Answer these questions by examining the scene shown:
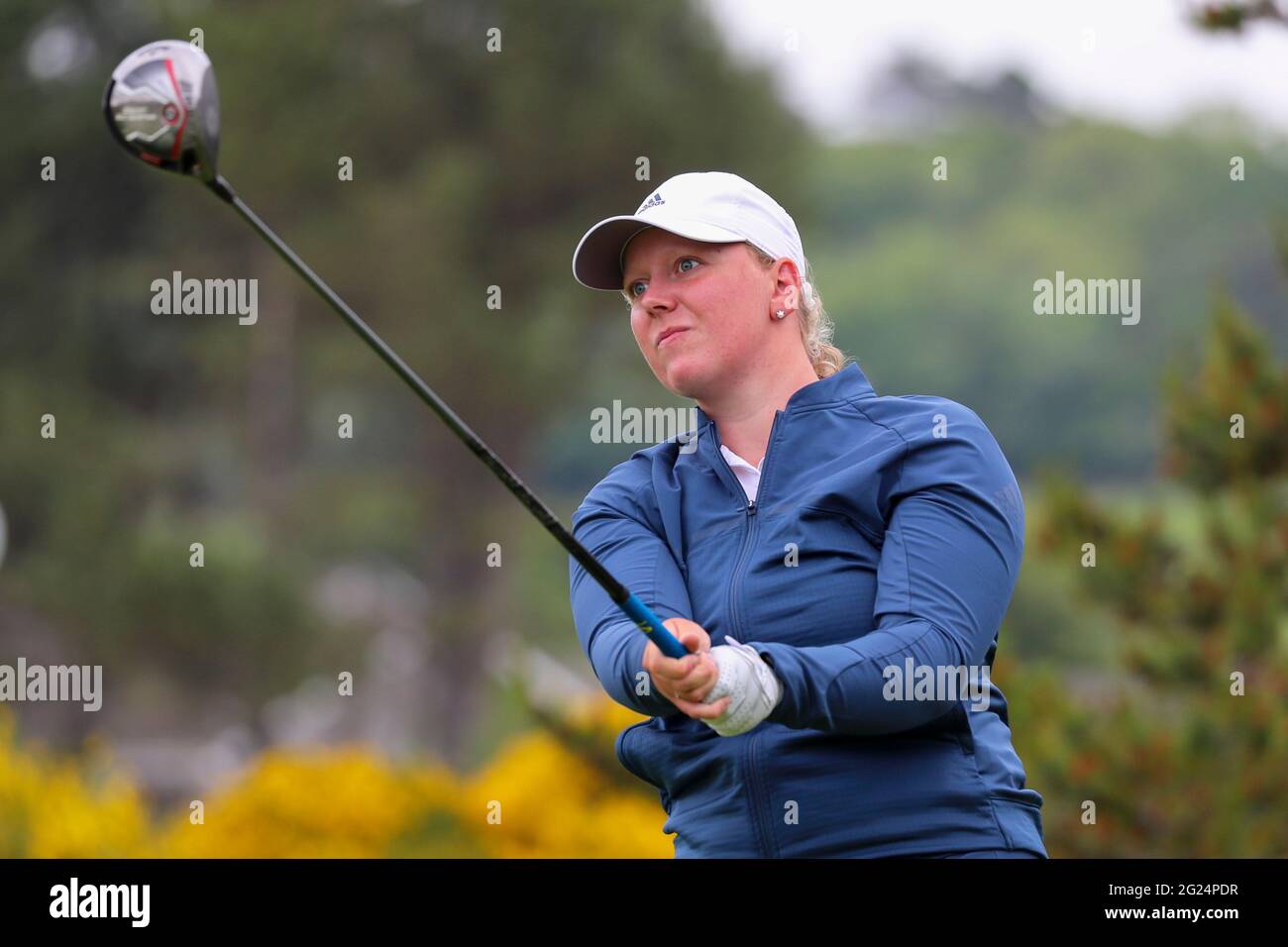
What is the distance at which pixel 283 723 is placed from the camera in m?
20.7

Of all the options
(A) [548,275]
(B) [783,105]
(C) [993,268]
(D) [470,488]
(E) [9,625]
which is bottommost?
(E) [9,625]

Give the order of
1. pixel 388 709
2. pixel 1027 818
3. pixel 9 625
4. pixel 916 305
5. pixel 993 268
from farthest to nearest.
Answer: pixel 993 268
pixel 916 305
pixel 388 709
pixel 9 625
pixel 1027 818

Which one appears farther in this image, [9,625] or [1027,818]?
[9,625]

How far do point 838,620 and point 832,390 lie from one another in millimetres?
433

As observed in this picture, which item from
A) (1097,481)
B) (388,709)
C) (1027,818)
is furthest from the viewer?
(1097,481)

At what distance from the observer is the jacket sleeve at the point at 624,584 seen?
2.68 m

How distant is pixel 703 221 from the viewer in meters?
2.94

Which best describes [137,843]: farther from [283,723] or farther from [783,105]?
[783,105]

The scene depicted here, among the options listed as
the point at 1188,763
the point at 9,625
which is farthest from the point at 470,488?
the point at 1188,763

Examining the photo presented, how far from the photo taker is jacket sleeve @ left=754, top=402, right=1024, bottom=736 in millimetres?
2502

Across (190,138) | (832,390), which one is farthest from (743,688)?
(190,138)

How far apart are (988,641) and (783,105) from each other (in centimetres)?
1789

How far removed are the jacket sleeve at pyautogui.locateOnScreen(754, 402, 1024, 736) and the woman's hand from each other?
3.7 inches

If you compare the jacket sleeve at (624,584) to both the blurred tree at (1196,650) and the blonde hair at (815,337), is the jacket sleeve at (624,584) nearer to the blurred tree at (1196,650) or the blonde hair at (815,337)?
the blonde hair at (815,337)
